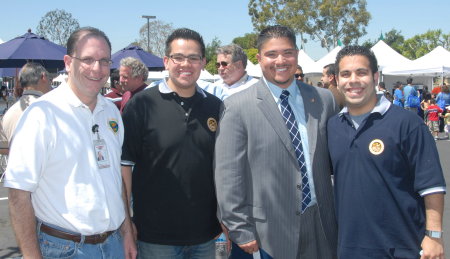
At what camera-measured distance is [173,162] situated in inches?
110

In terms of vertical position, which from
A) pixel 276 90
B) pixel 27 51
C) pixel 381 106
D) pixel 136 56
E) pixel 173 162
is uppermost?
pixel 136 56

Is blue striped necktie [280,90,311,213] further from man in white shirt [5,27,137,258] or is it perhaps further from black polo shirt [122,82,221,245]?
man in white shirt [5,27,137,258]

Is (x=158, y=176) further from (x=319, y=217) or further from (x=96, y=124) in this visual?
(x=319, y=217)

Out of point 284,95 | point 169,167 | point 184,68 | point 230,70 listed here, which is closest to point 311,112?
point 284,95

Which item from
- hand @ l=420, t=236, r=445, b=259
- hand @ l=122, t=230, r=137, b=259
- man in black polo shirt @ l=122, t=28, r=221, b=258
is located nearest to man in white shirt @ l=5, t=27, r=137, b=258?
hand @ l=122, t=230, r=137, b=259

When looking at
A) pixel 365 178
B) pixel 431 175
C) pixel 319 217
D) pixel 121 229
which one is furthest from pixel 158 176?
pixel 431 175

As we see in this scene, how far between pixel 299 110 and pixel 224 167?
0.66 m

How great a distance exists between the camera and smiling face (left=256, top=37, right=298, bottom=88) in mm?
2883

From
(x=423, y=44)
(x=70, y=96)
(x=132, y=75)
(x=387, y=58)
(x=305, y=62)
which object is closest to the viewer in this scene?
(x=70, y=96)

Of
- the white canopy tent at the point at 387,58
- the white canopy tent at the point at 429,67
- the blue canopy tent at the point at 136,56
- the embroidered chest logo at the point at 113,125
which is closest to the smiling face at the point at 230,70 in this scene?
the embroidered chest logo at the point at 113,125

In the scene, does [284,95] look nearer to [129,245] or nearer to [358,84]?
[358,84]

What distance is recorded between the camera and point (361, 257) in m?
2.61

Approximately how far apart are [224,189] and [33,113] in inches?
46.7

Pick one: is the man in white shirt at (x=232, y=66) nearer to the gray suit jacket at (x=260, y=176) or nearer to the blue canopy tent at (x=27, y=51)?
the gray suit jacket at (x=260, y=176)
